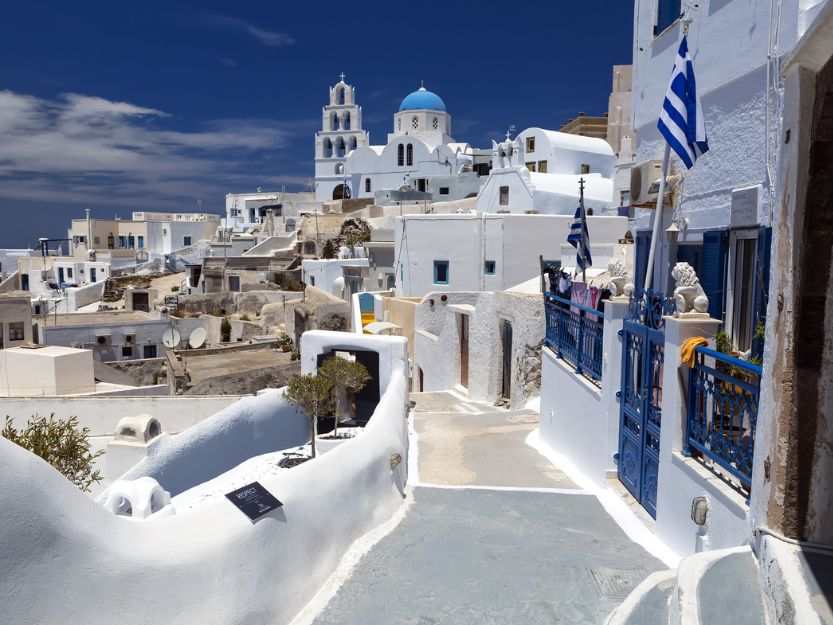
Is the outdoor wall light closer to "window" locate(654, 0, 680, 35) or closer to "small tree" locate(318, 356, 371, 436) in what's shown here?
"window" locate(654, 0, 680, 35)

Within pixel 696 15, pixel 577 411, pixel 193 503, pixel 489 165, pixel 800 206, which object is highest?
pixel 489 165

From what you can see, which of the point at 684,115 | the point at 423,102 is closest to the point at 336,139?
the point at 423,102

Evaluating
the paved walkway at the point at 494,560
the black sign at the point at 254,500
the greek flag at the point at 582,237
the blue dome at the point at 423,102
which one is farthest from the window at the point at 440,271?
the blue dome at the point at 423,102

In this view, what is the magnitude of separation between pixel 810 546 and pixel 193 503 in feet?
25.7

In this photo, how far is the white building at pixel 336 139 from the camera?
6662 centimetres

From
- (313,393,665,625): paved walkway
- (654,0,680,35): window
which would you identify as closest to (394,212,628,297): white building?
(654,0,680,35): window

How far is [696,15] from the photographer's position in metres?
8.27

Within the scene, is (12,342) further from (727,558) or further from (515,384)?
(727,558)

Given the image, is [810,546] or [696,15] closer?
[810,546]

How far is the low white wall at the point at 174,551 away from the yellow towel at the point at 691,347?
318 centimetres

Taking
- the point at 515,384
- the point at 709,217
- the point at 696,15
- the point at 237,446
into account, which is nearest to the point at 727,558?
the point at 709,217

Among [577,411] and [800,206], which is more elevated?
[800,206]

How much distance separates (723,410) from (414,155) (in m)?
52.8

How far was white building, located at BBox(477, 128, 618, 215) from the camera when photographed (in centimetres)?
2727
